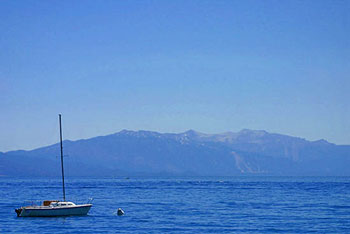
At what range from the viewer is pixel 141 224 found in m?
70.8

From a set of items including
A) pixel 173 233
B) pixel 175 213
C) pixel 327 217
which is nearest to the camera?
pixel 173 233

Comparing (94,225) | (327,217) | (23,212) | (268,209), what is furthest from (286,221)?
(23,212)

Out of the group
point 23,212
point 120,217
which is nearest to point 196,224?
point 120,217

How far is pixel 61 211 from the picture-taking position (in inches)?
3083

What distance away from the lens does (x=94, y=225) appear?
70.4 m

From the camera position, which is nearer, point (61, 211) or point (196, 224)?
point (196, 224)

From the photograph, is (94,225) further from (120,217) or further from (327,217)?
(327,217)

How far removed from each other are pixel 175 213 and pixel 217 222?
14325mm

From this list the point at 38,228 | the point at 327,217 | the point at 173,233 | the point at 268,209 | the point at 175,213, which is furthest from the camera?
the point at 268,209

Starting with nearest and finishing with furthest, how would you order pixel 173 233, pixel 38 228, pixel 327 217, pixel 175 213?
pixel 173 233
pixel 38 228
pixel 327 217
pixel 175 213

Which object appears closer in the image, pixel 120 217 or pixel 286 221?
pixel 286 221

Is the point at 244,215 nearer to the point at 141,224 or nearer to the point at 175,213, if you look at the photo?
the point at 175,213

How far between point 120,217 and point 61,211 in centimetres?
805

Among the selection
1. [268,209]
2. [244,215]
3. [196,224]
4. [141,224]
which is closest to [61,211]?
[141,224]
